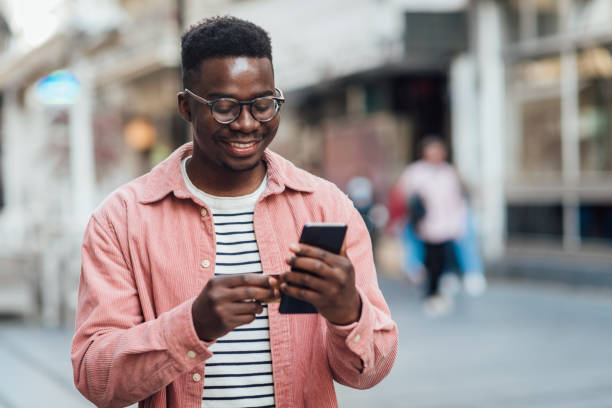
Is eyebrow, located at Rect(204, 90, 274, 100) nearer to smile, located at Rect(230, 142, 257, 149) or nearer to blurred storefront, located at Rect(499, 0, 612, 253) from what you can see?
smile, located at Rect(230, 142, 257, 149)

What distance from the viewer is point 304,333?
2.01 meters

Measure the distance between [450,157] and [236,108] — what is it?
13.2m

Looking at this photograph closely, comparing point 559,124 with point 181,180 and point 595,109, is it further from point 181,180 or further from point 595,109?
point 181,180

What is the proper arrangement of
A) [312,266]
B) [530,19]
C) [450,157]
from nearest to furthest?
[312,266] → [530,19] → [450,157]

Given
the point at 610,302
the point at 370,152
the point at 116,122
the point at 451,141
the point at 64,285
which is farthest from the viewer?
the point at 116,122

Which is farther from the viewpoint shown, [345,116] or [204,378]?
[345,116]

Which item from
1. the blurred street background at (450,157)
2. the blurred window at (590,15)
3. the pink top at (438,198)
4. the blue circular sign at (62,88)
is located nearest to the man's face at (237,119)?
the blurred street background at (450,157)

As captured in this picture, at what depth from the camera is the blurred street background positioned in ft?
22.2

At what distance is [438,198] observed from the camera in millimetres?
9531

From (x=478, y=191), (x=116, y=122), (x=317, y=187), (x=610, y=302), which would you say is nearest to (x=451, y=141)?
(x=478, y=191)

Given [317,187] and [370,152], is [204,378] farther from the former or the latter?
[370,152]

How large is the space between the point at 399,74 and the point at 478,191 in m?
2.99

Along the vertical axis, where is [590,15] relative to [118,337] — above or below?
above

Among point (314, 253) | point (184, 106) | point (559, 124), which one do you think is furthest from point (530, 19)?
point (314, 253)
